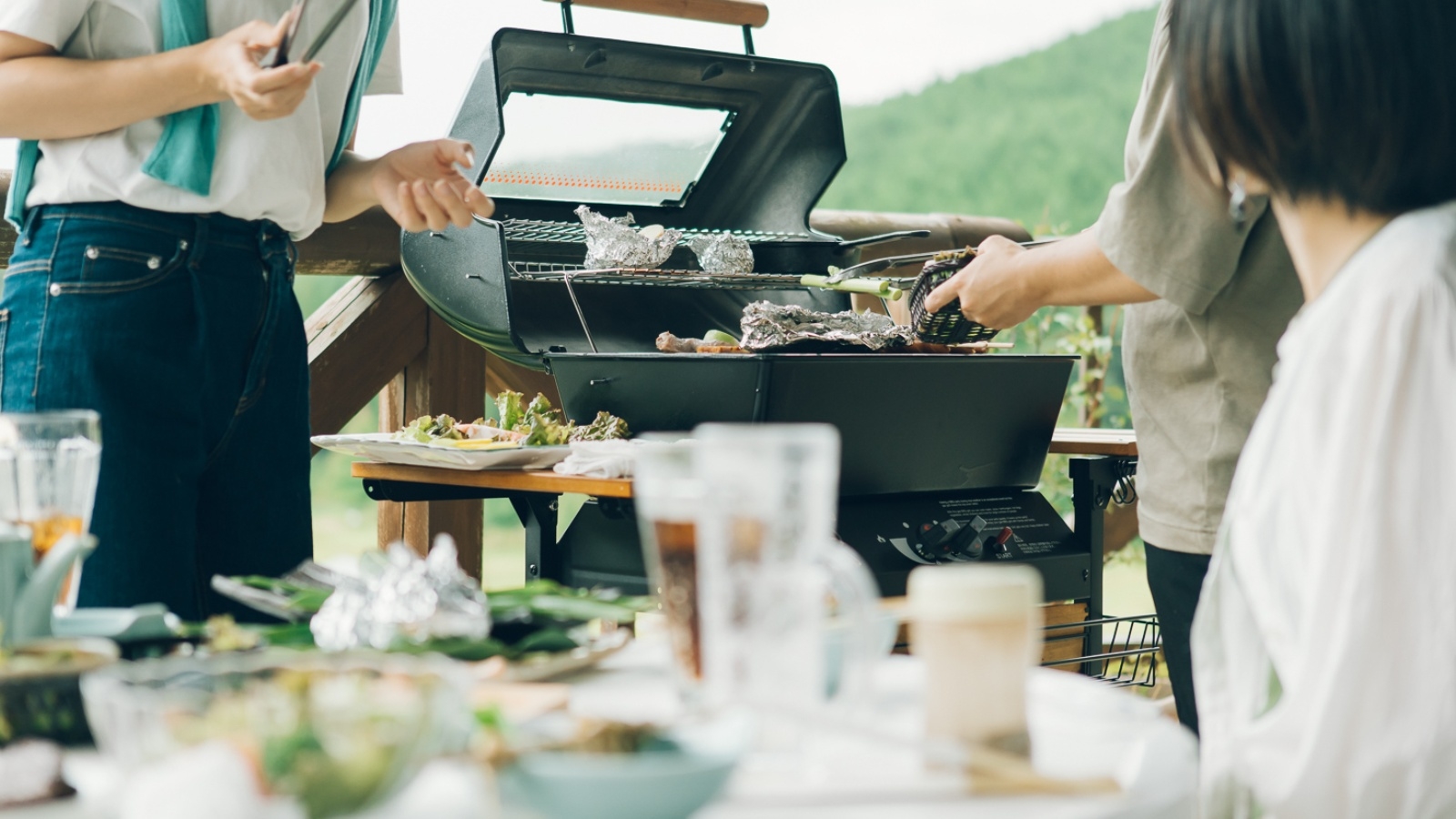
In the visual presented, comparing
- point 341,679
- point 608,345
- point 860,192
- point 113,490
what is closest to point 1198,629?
point 341,679

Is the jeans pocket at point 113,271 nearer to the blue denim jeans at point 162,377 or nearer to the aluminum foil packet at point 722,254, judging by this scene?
the blue denim jeans at point 162,377

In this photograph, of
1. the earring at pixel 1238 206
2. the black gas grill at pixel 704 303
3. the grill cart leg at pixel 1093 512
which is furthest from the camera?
the grill cart leg at pixel 1093 512

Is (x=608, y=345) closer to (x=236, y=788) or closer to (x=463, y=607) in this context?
(x=463, y=607)

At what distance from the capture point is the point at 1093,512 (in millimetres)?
2582

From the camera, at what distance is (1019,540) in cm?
244

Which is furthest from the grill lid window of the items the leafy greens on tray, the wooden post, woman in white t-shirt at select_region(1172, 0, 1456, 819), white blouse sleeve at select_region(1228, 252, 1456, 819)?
white blouse sleeve at select_region(1228, 252, 1456, 819)

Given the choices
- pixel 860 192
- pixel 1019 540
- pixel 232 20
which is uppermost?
pixel 860 192

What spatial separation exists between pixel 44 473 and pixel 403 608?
0.28 meters

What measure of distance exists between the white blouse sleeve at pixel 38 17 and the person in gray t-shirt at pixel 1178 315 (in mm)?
1227

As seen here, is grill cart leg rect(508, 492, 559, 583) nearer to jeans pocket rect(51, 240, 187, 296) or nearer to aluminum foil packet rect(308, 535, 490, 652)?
jeans pocket rect(51, 240, 187, 296)

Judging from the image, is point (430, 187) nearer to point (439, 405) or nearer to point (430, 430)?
point (430, 430)

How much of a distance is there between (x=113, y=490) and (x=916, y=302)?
1.29 metres

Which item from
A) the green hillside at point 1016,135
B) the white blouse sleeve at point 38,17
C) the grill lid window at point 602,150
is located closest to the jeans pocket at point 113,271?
the white blouse sleeve at point 38,17

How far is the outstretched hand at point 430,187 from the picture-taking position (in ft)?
5.67
